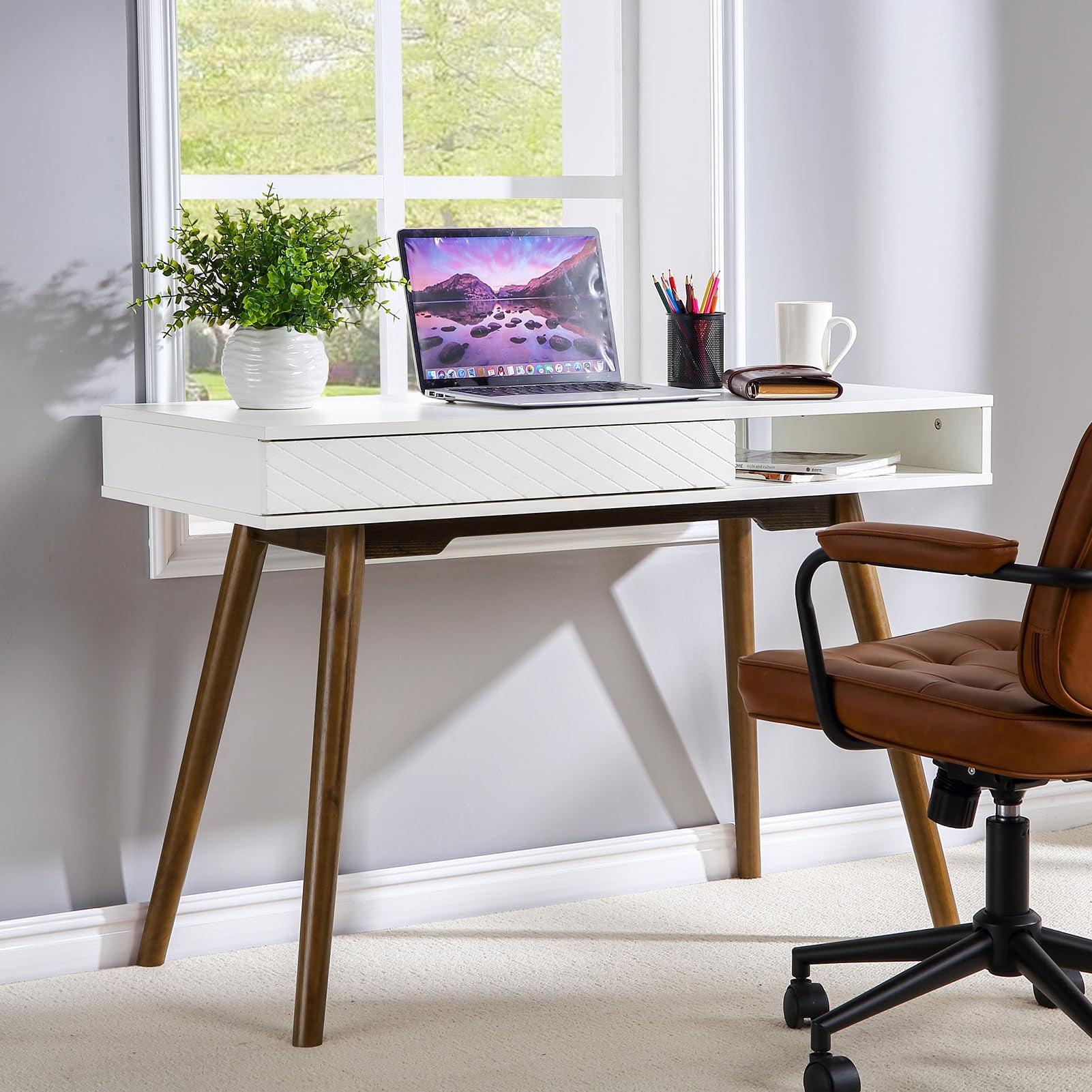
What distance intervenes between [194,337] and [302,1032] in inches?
229

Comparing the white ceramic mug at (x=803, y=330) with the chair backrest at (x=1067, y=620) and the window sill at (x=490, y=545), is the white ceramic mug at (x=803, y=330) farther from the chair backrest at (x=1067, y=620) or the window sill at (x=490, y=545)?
the chair backrest at (x=1067, y=620)

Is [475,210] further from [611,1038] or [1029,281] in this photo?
[611,1038]

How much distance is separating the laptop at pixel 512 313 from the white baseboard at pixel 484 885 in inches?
32.5

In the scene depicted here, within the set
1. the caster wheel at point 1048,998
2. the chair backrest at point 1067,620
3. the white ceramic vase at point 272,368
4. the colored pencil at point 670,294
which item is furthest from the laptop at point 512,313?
the caster wheel at point 1048,998

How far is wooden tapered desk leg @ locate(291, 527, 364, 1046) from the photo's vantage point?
1975mm

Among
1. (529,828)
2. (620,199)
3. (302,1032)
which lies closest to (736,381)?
(620,199)

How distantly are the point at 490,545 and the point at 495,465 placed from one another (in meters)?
0.55

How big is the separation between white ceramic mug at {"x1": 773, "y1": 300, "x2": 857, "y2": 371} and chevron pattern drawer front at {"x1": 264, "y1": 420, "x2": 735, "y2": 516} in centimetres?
37

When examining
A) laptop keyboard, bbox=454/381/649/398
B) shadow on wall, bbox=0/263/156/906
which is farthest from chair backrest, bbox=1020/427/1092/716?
shadow on wall, bbox=0/263/156/906

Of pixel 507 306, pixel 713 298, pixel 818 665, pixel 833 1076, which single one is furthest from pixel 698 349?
pixel 833 1076

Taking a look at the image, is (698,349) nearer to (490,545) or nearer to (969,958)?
(490,545)

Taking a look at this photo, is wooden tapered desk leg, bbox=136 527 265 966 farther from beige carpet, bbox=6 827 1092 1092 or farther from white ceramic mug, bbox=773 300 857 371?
white ceramic mug, bbox=773 300 857 371

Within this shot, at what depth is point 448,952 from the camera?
2365mm

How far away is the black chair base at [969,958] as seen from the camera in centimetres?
182
